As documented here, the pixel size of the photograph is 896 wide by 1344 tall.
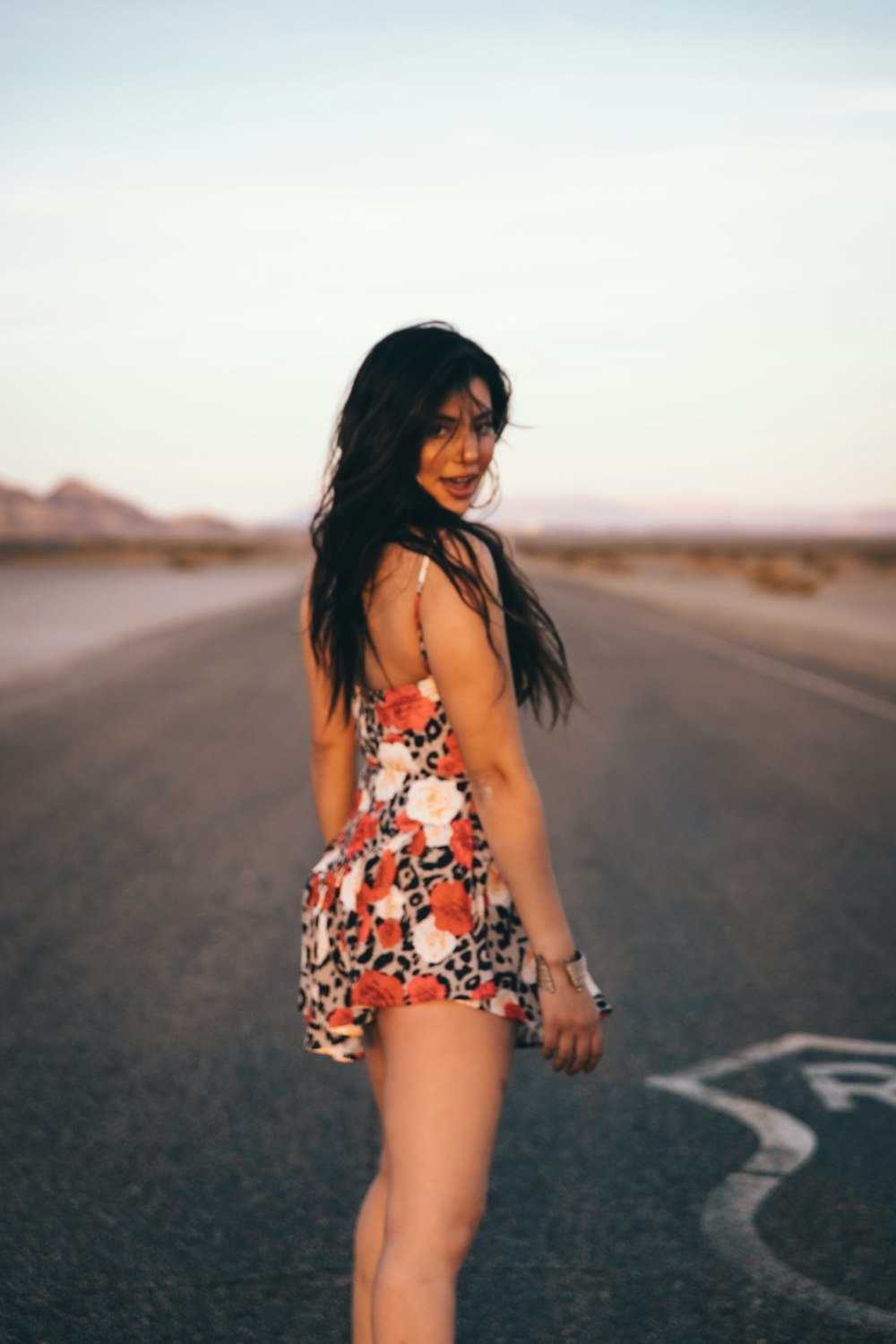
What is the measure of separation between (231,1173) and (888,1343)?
1641mm

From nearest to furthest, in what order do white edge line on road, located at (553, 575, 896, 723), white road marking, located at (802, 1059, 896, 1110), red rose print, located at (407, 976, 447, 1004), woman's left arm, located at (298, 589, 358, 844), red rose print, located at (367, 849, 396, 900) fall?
1. red rose print, located at (407, 976, 447, 1004)
2. red rose print, located at (367, 849, 396, 900)
3. woman's left arm, located at (298, 589, 358, 844)
4. white road marking, located at (802, 1059, 896, 1110)
5. white edge line on road, located at (553, 575, 896, 723)

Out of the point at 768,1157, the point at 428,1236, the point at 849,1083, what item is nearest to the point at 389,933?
the point at 428,1236

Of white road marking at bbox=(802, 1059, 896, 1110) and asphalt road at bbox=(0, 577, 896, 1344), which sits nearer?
asphalt road at bbox=(0, 577, 896, 1344)

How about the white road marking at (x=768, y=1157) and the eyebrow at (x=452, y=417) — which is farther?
the white road marking at (x=768, y=1157)

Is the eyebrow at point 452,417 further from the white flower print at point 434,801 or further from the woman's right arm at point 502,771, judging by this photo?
the white flower print at point 434,801

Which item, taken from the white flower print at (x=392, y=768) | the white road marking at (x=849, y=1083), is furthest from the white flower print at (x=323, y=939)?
the white road marking at (x=849, y=1083)

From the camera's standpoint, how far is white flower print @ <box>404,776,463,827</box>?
6.78ft

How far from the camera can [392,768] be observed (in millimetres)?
2133

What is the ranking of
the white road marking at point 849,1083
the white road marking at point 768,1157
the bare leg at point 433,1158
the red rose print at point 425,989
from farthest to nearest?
the white road marking at point 849,1083, the white road marking at point 768,1157, the red rose print at point 425,989, the bare leg at point 433,1158

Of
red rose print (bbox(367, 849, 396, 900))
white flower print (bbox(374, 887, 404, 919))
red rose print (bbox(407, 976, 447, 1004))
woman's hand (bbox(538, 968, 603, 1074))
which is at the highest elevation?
red rose print (bbox(367, 849, 396, 900))

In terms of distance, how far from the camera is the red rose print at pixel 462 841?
2.04 meters

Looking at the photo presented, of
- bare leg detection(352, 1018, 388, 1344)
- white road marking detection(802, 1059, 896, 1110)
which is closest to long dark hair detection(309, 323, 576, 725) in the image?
bare leg detection(352, 1018, 388, 1344)

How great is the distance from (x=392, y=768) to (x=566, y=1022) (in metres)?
0.49

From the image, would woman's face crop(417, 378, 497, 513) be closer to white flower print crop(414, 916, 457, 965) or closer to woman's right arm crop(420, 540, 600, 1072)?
woman's right arm crop(420, 540, 600, 1072)
